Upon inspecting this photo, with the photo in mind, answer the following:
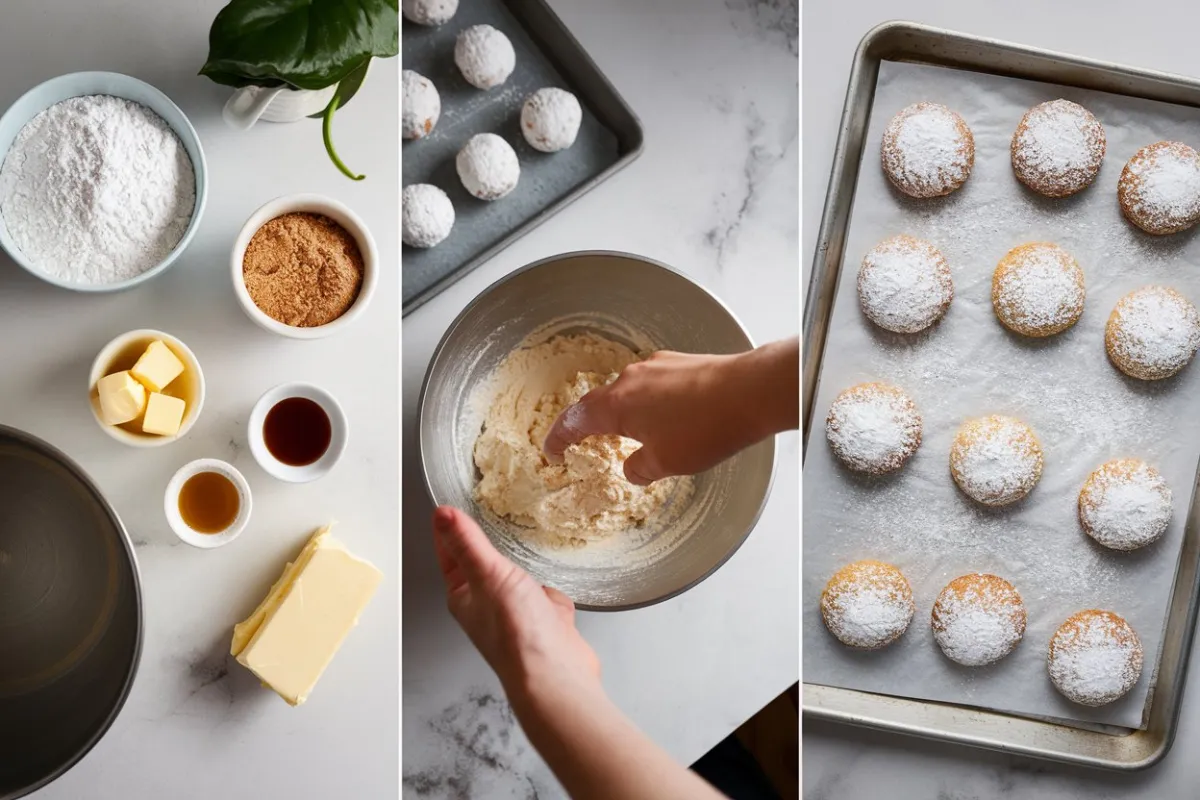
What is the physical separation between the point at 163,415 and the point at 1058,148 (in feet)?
2.05

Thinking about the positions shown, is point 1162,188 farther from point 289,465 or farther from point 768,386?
point 289,465

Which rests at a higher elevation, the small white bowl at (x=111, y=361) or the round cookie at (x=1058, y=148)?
the round cookie at (x=1058, y=148)

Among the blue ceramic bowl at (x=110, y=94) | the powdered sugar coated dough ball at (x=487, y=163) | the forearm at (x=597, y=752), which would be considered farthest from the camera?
the powdered sugar coated dough ball at (x=487, y=163)

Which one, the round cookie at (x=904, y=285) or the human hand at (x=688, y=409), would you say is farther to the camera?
the round cookie at (x=904, y=285)

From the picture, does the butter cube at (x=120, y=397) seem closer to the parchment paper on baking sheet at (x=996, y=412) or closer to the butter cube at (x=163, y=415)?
the butter cube at (x=163, y=415)

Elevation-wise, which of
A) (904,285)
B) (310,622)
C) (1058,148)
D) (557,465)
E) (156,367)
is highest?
(1058,148)

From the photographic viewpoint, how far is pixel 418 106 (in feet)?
2.04

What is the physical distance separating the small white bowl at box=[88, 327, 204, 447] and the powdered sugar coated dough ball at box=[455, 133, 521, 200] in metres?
0.24

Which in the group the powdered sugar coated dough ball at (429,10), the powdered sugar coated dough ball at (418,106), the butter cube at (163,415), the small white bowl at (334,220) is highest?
the powdered sugar coated dough ball at (429,10)

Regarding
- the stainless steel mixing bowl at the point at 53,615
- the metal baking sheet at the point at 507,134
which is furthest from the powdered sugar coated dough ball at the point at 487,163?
the stainless steel mixing bowl at the point at 53,615

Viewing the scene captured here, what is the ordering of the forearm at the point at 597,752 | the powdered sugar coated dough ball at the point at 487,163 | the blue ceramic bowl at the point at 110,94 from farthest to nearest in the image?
1. the powdered sugar coated dough ball at the point at 487,163
2. the blue ceramic bowl at the point at 110,94
3. the forearm at the point at 597,752

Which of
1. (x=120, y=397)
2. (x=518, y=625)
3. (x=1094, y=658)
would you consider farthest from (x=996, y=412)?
(x=120, y=397)

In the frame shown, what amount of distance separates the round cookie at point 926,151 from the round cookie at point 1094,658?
34 cm

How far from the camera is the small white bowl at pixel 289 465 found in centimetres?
61
